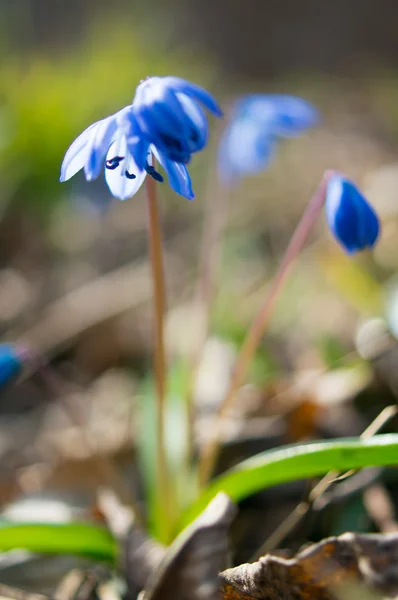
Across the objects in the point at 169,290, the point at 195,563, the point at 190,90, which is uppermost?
the point at 169,290

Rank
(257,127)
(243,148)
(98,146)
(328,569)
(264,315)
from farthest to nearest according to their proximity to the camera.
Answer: (243,148) → (257,127) → (264,315) → (98,146) → (328,569)

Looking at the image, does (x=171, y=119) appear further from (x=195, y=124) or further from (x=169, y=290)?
(x=169, y=290)

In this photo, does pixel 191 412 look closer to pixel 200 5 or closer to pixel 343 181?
pixel 343 181

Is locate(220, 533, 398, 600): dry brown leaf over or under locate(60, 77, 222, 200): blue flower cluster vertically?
under

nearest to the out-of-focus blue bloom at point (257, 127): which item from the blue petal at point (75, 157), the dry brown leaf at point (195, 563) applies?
the blue petal at point (75, 157)

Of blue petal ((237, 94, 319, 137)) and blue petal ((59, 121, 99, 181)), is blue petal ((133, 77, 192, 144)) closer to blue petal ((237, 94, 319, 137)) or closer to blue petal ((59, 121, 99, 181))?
blue petal ((59, 121, 99, 181))

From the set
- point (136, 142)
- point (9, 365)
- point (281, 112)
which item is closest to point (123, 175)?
point (136, 142)

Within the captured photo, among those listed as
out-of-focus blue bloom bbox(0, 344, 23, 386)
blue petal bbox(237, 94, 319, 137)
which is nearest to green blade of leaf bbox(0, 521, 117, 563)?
out-of-focus blue bloom bbox(0, 344, 23, 386)
